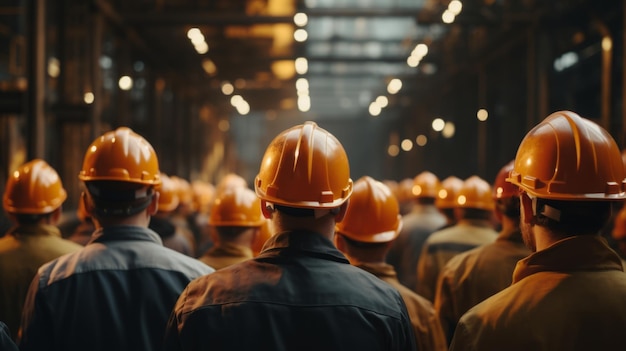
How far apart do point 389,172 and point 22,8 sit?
23.2 meters

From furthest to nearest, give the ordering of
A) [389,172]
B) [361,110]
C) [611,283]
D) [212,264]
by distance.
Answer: [361,110] → [389,172] → [212,264] → [611,283]

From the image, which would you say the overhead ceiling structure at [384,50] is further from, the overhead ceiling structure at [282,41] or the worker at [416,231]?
the worker at [416,231]

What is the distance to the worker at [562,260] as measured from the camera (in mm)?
2426

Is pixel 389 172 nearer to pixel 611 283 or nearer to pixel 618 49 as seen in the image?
pixel 618 49

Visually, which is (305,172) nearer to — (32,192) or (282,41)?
(32,192)

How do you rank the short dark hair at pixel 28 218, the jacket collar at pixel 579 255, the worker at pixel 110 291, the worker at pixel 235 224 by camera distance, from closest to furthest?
the jacket collar at pixel 579 255
the worker at pixel 110 291
the short dark hair at pixel 28 218
the worker at pixel 235 224

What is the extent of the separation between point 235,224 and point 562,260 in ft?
10.7

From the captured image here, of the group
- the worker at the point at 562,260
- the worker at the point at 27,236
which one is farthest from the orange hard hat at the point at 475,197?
the worker at the point at 562,260

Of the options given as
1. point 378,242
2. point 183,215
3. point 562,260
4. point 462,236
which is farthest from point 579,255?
point 183,215

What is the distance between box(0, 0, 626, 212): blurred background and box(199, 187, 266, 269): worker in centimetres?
550

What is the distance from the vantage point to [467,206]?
6785 millimetres

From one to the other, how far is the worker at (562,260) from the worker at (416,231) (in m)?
5.69

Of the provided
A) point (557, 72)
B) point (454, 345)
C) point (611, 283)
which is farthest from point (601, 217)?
point (557, 72)

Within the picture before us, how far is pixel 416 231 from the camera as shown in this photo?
28.7ft
